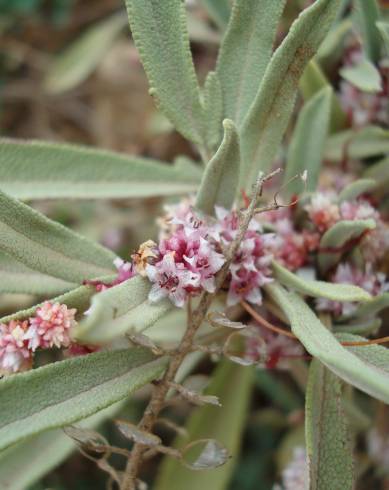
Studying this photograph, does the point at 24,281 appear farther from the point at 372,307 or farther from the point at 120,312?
the point at 372,307

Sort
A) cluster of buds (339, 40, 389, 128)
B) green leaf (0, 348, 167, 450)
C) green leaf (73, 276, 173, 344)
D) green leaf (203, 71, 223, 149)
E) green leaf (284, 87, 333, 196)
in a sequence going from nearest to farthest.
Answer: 1. green leaf (73, 276, 173, 344)
2. green leaf (0, 348, 167, 450)
3. green leaf (203, 71, 223, 149)
4. green leaf (284, 87, 333, 196)
5. cluster of buds (339, 40, 389, 128)

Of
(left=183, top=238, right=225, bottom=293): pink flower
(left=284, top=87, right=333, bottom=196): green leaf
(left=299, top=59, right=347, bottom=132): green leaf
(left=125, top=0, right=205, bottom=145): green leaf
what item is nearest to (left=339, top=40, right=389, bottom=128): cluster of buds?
(left=299, top=59, right=347, bottom=132): green leaf

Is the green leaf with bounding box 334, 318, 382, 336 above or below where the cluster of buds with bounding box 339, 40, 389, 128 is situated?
below

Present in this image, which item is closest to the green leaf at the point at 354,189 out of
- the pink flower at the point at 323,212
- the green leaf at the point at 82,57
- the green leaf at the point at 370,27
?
the pink flower at the point at 323,212

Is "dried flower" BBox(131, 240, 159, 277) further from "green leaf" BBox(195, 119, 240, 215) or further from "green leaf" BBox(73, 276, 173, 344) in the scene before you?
"green leaf" BBox(195, 119, 240, 215)

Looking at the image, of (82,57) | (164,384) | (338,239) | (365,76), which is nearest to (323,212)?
(338,239)

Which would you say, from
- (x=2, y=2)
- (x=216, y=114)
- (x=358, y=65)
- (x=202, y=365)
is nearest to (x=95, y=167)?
(x=216, y=114)

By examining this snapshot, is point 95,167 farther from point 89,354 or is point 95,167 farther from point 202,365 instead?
point 202,365
